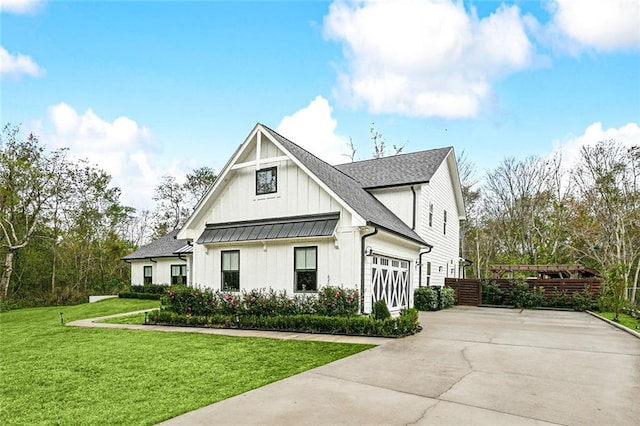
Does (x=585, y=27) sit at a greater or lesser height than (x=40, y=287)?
greater

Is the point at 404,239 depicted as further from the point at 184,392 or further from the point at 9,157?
the point at 9,157

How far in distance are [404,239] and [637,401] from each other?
10.1 meters

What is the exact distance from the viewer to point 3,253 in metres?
29.9

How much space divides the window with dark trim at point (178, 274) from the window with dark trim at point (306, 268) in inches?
596

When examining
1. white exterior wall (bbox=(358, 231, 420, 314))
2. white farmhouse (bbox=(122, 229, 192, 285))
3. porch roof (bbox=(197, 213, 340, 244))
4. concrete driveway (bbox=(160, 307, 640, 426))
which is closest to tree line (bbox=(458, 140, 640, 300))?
white exterior wall (bbox=(358, 231, 420, 314))

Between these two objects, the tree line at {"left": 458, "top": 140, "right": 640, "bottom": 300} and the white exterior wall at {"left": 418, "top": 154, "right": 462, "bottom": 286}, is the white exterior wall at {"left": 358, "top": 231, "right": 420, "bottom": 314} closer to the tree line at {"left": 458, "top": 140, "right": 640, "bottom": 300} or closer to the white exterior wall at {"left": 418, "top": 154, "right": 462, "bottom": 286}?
the white exterior wall at {"left": 418, "top": 154, "right": 462, "bottom": 286}

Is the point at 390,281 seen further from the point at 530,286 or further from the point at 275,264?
the point at 530,286

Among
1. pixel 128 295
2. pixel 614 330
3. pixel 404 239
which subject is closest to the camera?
pixel 614 330

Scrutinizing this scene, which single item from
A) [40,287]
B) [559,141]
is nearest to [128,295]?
[40,287]

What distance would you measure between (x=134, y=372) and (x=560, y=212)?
3276cm

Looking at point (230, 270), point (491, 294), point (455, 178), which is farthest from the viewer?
point (455, 178)

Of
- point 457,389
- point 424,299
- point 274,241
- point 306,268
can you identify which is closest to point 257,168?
point 274,241

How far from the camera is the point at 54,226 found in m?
Result: 31.5

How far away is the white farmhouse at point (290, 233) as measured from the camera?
12969 mm
